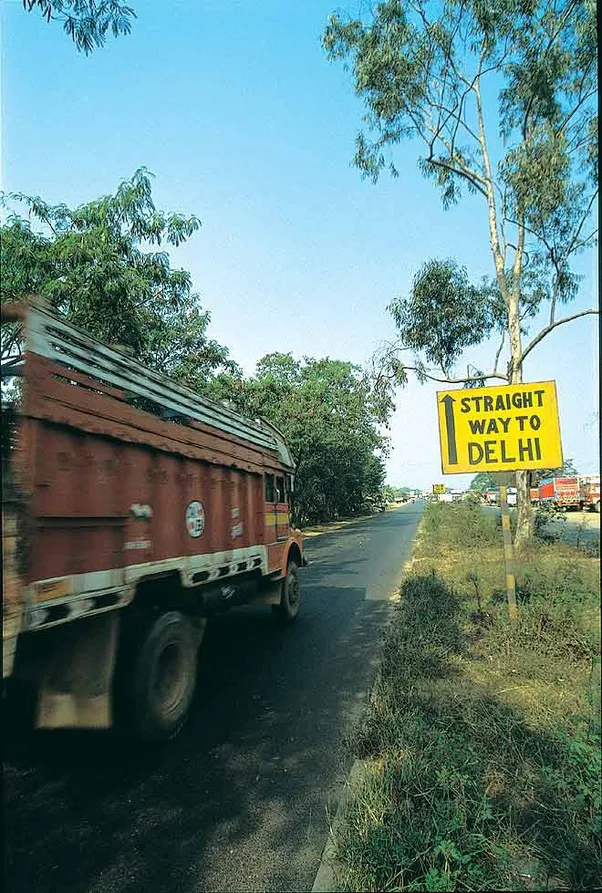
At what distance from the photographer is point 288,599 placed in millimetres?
7535

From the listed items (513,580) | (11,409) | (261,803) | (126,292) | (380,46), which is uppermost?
(380,46)

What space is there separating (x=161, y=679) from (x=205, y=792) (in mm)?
905

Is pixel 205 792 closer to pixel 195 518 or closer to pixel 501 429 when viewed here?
pixel 195 518

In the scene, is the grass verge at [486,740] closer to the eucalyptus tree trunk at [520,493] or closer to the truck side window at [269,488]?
the eucalyptus tree trunk at [520,493]

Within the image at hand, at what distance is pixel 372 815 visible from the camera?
247cm

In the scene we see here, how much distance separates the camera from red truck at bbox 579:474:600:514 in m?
0.82

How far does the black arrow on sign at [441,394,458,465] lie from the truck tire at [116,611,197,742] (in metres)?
2.95

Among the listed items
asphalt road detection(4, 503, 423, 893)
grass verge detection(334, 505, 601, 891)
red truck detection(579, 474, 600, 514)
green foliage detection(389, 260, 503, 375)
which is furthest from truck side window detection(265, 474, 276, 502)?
red truck detection(579, 474, 600, 514)

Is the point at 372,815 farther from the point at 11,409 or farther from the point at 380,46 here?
the point at 380,46

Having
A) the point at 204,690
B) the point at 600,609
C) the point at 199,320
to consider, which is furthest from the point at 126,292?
the point at 600,609

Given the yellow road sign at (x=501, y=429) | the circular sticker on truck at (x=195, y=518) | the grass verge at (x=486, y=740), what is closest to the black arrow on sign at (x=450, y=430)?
the yellow road sign at (x=501, y=429)

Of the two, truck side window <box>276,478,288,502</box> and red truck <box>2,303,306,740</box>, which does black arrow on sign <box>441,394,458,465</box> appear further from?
truck side window <box>276,478,288,502</box>

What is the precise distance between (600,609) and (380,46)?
3.22 metres

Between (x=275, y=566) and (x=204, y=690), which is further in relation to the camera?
(x=275, y=566)
